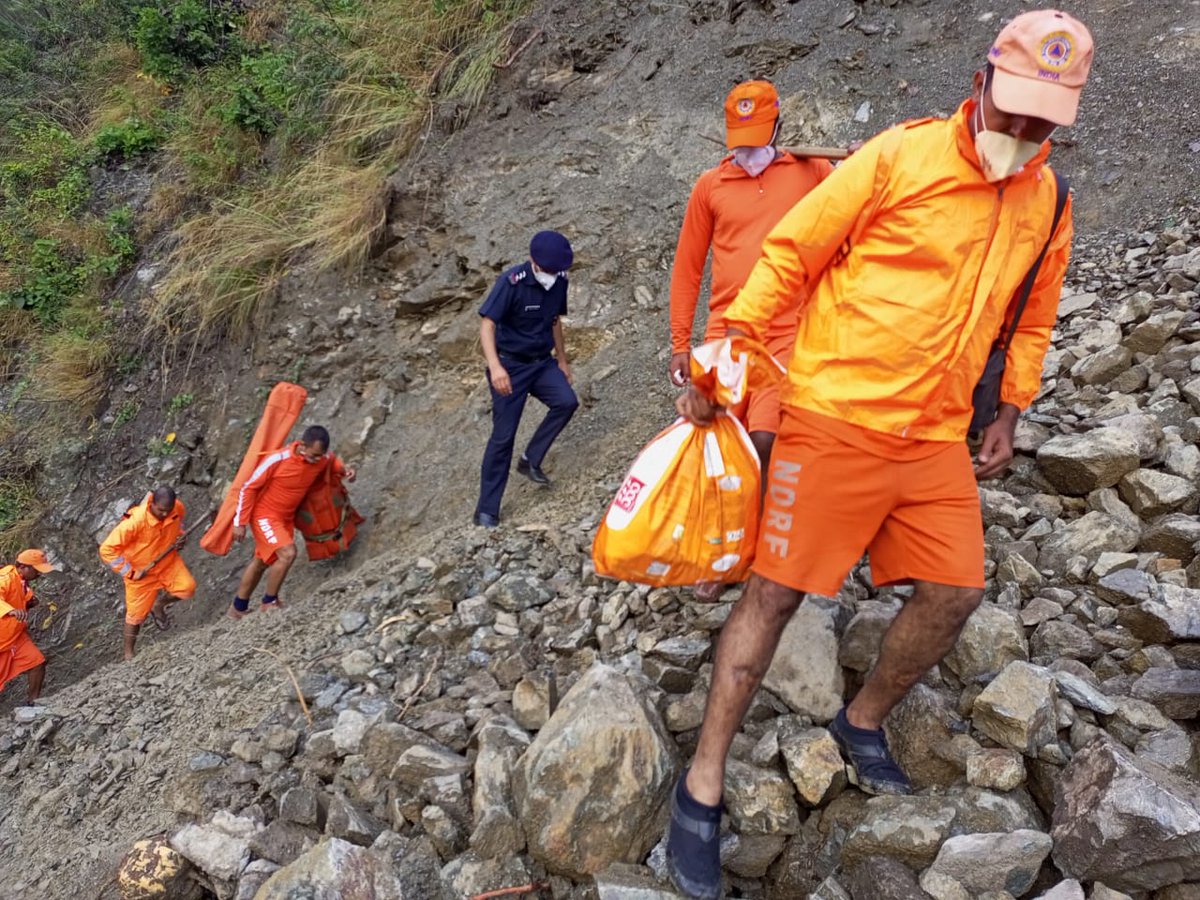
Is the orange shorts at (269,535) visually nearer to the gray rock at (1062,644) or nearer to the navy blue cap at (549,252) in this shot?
the navy blue cap at (549,252)

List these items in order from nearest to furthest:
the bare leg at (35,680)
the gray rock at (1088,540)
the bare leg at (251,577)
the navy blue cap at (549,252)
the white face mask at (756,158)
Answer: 1. the gray rock at (1088,540)
2. the white face mask at (756,158)
3. the navy blue cap at (549,252)
4. the bare leg at (251,577)
5. the bare leg at (35,680)

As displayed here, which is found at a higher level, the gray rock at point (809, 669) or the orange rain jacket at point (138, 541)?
the gray rock at point (809, 669)

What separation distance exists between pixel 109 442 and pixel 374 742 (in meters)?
7.21

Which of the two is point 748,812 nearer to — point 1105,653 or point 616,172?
point 1105,653

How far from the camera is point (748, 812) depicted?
2104 mm

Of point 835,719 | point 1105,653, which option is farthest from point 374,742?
point 1105,653

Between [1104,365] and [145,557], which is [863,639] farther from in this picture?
[145,557]

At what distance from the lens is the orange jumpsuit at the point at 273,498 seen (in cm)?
532

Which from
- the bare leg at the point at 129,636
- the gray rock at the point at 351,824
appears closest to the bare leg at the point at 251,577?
the bare leg at the point at 129,636

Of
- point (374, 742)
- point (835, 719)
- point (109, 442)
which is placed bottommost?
point (109, 442)

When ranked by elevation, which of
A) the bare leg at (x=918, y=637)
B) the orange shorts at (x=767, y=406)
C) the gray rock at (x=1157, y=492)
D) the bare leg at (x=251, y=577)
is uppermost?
the orange shorts at (x=767, y=406)

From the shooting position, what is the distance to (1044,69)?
168 cm

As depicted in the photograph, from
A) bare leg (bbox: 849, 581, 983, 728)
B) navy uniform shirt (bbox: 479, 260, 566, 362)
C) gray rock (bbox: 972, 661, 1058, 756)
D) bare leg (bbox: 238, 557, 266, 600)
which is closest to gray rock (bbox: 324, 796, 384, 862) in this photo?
bare leg (bbox: 849, 581, 983, 728)

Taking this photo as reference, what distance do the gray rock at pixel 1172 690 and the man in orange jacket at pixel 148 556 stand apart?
579 cm
